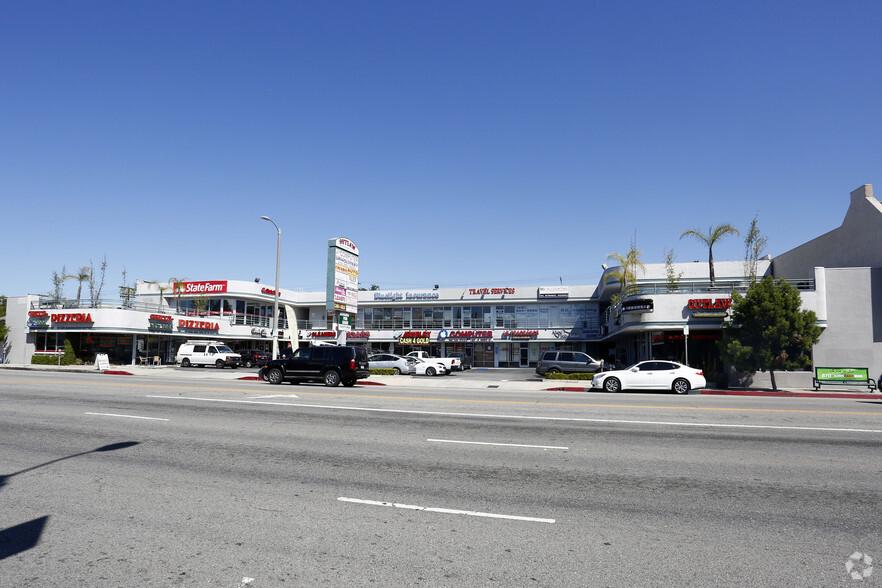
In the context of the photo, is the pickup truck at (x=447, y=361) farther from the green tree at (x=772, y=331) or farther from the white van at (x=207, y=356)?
the green tree at (x=772, y=331)

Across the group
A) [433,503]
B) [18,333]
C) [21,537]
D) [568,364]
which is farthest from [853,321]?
[18,333]


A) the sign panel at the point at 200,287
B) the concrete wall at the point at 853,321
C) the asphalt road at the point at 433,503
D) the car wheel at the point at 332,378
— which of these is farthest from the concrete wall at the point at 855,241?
the sign panel at the point at 200,287

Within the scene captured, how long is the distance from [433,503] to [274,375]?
813 inches

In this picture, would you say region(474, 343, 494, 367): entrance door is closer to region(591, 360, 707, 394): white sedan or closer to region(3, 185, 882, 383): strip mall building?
region(3, 185, 882, 383): strip mall building

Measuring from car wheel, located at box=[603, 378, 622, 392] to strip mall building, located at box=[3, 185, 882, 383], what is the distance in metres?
5.82

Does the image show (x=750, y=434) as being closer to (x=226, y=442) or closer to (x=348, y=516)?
(x=348, y=516)

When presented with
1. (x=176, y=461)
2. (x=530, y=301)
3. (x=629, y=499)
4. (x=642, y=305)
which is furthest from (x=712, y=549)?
(x=530, y=301)

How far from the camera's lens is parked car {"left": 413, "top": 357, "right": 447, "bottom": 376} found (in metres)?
37.8

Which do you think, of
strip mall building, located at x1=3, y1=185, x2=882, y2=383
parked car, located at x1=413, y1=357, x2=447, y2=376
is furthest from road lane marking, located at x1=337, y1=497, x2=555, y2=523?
parked car, located at x1=413, y1=357, x2=447, y2=376

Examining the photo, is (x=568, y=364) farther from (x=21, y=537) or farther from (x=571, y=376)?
(x=21, y=537)

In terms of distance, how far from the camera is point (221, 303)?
5994 cm

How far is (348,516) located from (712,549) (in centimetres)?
346

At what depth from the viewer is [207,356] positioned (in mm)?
42844

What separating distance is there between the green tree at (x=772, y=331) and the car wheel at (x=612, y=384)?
22.9ft
